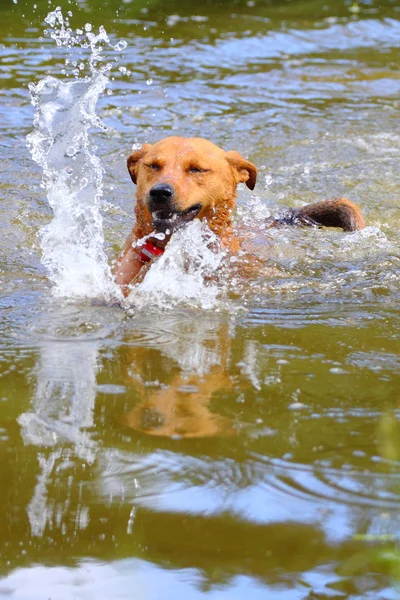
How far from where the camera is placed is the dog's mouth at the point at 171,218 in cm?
487

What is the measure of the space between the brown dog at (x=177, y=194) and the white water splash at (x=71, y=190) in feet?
0.74

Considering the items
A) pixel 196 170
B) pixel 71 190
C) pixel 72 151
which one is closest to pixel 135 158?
pixel 196 170

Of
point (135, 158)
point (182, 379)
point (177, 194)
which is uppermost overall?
point (135, 158)

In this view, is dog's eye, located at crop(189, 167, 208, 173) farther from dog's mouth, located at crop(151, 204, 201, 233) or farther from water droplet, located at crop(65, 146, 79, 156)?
water droplet, located at crop(65, 146, 79, 156)

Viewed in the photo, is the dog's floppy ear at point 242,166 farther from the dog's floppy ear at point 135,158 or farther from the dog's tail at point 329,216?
the dog's floppy ear at point 135,158

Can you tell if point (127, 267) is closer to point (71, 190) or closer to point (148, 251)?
point (148, 251)

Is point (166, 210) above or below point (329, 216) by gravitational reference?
above

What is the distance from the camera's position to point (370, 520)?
7.80 feet

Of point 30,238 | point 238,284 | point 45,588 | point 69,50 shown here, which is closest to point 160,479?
point 45,588

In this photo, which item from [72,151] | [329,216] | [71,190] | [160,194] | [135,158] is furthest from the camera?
[72,151]

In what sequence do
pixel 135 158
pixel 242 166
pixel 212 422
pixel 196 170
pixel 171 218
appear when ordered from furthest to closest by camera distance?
pixel 242 166 → pixel 135 158 → pixel 196 170 → pixel 171 218 → pixel 212 422

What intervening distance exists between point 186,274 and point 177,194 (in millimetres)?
461

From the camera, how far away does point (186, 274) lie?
16.4 ft

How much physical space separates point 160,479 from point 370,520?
628 millimetres
